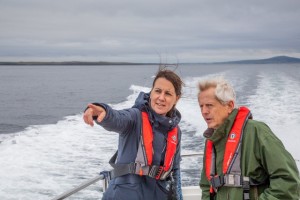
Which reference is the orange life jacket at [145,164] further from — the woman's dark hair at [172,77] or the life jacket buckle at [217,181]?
the life jacket buckle at [217,181]

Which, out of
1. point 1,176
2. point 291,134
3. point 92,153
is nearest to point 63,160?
point 92,153

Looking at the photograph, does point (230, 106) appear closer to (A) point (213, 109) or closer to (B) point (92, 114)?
(A) point (213, 109)

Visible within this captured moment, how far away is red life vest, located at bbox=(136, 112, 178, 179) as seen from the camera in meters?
2.11

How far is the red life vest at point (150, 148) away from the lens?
2.11 meters

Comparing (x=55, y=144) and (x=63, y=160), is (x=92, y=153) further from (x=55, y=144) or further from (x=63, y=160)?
(x=55, y=144)

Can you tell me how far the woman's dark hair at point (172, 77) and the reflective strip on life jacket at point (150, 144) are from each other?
0.25 meters

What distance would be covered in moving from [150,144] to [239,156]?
0.58 m

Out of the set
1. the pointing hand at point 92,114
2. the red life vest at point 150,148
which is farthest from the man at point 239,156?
the pointing hand at point 92,114

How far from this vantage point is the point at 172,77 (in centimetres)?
219

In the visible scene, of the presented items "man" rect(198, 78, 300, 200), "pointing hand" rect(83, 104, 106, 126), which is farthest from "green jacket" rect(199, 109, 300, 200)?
"pointing hand" rect(83, 104, 106, 126)

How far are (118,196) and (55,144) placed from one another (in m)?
8.78

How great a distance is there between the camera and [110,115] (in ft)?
6.19

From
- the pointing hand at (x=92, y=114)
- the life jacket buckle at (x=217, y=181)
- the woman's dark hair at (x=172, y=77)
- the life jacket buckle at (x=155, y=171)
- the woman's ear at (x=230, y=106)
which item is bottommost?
the life jacket buckle at (x=155, y=171)

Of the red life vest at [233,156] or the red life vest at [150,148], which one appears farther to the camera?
the red life vest at [150,148]
